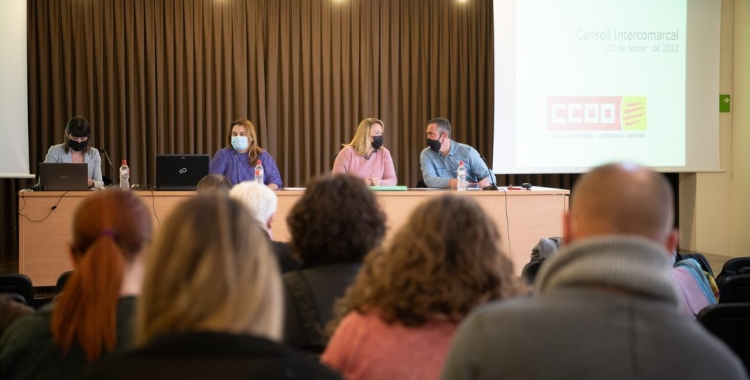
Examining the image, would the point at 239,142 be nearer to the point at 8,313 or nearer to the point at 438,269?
the point at 8,313

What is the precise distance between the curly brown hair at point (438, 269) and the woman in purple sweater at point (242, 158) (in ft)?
15.4

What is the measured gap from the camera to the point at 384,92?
8484 millimetres

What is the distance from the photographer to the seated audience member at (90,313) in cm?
156

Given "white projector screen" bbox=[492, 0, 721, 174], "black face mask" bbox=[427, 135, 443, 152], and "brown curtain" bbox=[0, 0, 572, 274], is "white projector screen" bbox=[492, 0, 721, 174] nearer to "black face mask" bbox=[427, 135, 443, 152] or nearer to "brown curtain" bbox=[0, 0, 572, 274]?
"brown curtain" bbox=[0, 0, 572, 274]

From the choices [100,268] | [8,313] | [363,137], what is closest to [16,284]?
[8,313]

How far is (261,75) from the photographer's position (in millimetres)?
8219

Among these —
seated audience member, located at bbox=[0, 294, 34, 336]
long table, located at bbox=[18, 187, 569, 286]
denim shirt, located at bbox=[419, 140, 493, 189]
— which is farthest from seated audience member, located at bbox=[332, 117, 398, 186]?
seated audience member, located at bbox=[0, 294, 34, 336]

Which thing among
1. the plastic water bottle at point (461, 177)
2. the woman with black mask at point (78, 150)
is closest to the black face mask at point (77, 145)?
the woman with black mask at point (78, 150)

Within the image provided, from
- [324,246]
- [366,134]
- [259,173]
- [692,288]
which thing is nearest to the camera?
[324,246]

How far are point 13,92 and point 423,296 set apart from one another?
6997mm

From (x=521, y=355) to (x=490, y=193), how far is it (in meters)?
5.02

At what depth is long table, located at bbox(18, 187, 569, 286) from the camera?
225 inches

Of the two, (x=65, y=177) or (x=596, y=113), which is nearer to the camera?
(x=65, y=177)

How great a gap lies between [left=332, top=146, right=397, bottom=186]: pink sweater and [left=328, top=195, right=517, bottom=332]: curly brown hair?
493 cm
